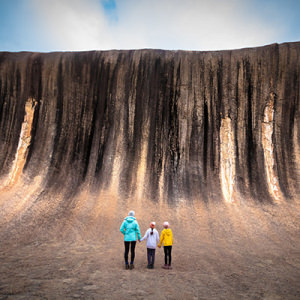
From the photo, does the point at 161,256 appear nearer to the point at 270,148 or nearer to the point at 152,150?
the point at 152,150

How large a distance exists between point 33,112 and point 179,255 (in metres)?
10.1

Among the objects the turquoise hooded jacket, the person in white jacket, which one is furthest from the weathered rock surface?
the turquoise hooded jacket

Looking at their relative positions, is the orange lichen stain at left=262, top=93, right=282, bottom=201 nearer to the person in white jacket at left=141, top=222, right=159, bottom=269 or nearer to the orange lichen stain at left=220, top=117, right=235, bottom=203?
the orange lichen stain at left=220, top=117, right=235, bottom=203

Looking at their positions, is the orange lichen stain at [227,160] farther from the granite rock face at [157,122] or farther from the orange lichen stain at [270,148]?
the orange lichen stain at [270,148]

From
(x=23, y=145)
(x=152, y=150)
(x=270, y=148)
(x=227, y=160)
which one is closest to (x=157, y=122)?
(x=152, y=150)

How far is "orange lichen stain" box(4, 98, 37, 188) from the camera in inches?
473

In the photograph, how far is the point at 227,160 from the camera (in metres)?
11.8

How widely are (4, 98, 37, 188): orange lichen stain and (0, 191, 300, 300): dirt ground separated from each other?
2741 mm

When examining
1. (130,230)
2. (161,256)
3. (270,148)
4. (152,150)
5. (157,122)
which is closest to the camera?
(130,230)

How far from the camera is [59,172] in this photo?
39.6ft

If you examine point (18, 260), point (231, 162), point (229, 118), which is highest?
point (229, 118)

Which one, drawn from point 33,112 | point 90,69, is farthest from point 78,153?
point 90,69

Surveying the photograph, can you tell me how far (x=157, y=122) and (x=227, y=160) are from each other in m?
3.47

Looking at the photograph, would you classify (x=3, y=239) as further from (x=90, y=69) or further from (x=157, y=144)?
(x=90, y=69)
